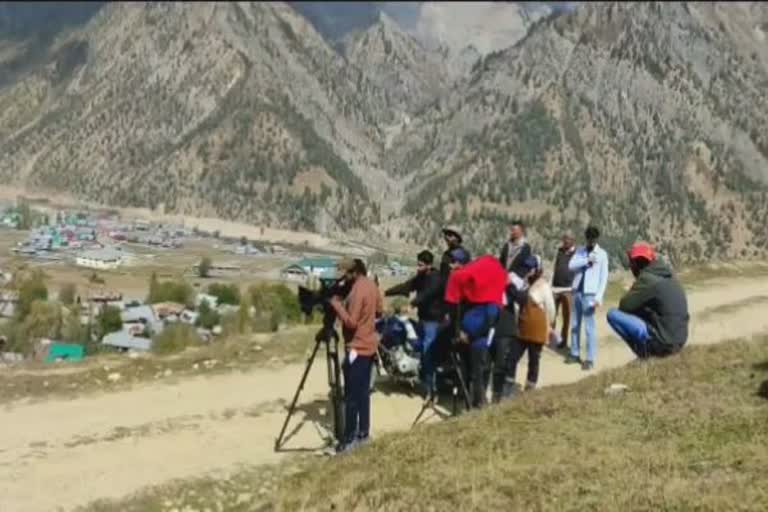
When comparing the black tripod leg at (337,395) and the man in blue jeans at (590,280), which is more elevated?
the man in blue jeans at (590,280)

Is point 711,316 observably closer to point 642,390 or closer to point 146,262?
point 642,390

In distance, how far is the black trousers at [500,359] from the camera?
41.9 ft

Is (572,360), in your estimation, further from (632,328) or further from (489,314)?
(489,314)

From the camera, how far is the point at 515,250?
538 inches

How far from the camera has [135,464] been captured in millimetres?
11258

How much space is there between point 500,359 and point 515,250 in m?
1.71

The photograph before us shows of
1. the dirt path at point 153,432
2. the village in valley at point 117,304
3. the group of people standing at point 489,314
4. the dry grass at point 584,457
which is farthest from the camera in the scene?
the village in valley at point 117,304

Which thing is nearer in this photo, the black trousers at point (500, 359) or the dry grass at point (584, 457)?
the dry grass at point (584, 457)

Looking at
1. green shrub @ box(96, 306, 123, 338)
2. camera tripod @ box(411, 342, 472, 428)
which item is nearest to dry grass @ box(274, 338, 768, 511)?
camera tripod @ box(411, 342, 472, 428)

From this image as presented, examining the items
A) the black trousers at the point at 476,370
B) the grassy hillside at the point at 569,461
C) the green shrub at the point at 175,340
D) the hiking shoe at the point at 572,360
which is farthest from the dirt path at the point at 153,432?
the green shrub at the point at 175,340

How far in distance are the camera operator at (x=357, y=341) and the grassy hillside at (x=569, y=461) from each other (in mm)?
766

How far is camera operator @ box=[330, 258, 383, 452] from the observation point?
11.2 m

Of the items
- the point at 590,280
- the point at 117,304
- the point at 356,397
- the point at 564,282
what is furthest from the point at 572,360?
the point at 117,304

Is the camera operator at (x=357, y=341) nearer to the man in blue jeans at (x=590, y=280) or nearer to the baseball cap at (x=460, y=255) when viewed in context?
the baseball cap at (x=460, y=255)
